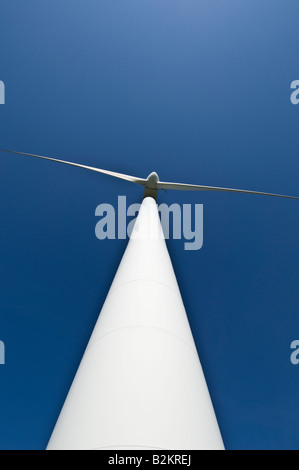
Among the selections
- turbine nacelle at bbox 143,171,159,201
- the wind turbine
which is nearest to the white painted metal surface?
the wind turbine

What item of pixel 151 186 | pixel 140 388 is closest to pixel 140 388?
pixel 140 388

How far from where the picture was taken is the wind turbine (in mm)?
3377

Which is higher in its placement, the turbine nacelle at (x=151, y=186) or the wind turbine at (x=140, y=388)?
the turbine nacelle at (x=151, y=186)

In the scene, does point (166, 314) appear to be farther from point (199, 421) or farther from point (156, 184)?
point (156, 184)

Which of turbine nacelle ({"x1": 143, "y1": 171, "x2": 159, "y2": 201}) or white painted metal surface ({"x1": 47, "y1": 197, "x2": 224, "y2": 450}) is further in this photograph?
turbine nacelle ({"x1": 143, "y1": 171, "x2": 159, "y2": 201})

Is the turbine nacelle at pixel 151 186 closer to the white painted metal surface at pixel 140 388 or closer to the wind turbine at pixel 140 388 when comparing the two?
the wind turbine at pixel 140 388

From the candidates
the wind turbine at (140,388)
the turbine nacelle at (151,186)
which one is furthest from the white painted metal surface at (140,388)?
the turbine nacelle at (151,186)

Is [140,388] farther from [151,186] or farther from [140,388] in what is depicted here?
[151,186]

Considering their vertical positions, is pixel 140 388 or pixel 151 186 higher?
pixel 151 186

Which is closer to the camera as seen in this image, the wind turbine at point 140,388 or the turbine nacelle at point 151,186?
the wind turbine at point 140,388

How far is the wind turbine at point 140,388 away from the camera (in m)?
3.38

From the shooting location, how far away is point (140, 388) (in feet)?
12.4

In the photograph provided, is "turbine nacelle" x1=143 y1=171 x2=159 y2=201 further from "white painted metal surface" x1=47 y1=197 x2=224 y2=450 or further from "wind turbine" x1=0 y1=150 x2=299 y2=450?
"white painted metal surface" x1=47 y1=197 x2=224 y2=450
